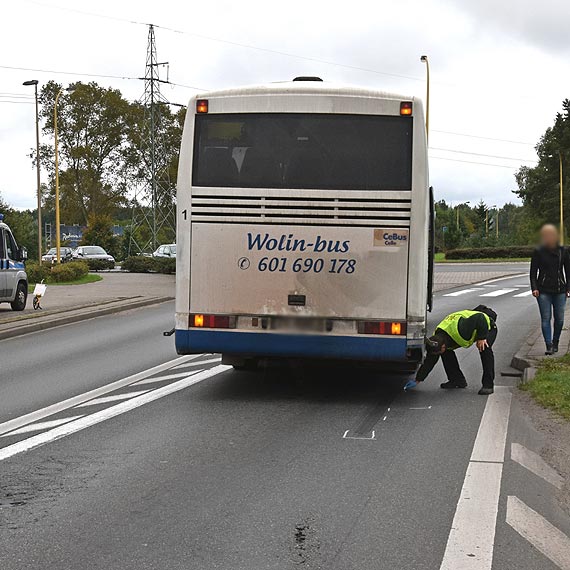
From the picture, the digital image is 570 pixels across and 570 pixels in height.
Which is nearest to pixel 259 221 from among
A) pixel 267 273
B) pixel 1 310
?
pixel 267 273

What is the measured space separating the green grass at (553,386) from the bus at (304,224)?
1400mm

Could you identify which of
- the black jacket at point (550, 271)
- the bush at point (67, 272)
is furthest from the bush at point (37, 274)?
the black jacket at point (550, 271)

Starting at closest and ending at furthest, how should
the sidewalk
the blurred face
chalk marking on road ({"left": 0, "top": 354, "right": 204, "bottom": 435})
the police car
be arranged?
chalk marking on road ({"left": 0, "top": 354, "right": 204, "bottom": 435}) < the blurred face < the sidewalk < the police car

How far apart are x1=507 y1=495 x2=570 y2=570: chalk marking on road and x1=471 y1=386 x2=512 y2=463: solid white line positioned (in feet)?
4.74

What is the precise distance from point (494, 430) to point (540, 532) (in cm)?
322

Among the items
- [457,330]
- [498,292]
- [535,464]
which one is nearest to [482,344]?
[457,330]

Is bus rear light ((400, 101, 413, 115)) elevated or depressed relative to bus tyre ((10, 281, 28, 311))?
elevated

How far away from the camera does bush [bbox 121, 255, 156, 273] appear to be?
4616 centimetres

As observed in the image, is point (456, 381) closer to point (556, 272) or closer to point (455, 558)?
point (556, 272)

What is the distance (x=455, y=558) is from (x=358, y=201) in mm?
5504

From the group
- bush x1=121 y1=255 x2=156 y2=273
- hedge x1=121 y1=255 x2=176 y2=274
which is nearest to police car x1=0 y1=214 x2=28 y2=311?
hedge x1=121 y1=255 x2=176 y2=274

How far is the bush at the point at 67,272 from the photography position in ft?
124

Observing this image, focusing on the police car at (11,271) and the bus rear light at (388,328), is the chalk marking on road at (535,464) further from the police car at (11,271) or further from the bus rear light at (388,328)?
the police car at (11,271)

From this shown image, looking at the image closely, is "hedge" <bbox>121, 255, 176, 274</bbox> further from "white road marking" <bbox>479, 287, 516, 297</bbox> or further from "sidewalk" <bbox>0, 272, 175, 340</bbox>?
"white road marking" <bbox>479, 287, 516, 297</bbox>
